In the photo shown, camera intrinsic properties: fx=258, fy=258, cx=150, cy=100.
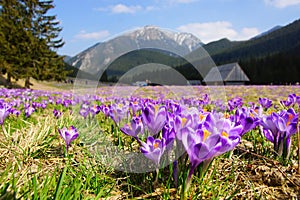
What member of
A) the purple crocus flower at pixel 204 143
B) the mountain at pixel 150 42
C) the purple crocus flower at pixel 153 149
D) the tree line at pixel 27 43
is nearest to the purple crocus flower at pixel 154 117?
the purple crocus flower at pixel 153 149

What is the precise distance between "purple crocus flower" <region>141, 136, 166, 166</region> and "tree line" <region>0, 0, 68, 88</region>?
25967 mm

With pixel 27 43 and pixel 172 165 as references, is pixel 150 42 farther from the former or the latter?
pixel 27 43

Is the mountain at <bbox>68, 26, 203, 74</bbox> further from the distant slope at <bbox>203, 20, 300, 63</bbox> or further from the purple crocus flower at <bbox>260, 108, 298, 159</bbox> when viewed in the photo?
the distant slope at <bbox>203, 20, 300, 63</bbox>

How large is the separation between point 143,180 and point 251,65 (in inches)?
1744

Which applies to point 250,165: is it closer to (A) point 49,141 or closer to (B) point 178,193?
(B) point 178,193

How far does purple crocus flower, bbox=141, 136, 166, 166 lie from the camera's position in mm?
1188

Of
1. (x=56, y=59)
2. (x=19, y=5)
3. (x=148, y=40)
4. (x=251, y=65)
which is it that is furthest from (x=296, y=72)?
(x=148, y=40)

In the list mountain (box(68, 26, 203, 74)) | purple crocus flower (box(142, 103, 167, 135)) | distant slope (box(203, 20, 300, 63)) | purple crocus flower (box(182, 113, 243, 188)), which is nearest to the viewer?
purple crocus flower (box(182, 113, 243, 188))

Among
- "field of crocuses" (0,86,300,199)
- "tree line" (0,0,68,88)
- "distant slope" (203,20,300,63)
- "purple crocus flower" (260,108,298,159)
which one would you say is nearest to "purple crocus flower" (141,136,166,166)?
"field of crocuses" (0,86,300,199)

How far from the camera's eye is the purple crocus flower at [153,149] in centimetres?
119

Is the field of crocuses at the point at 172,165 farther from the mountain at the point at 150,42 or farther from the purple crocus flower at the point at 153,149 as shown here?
the mountain at the point at 150,42

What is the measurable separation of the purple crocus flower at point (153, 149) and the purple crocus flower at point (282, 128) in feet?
2.27

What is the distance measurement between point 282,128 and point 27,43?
28.0m

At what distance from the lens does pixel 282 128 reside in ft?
4.81
